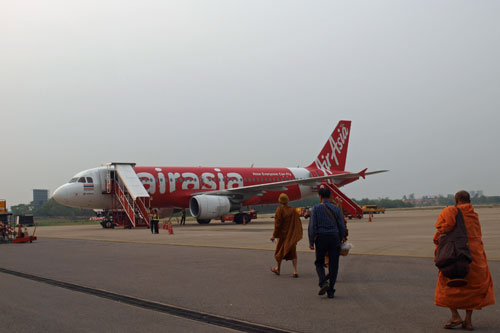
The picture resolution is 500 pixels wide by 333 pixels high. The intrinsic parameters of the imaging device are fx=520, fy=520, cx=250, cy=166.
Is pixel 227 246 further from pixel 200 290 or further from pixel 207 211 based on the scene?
pixel 207 211

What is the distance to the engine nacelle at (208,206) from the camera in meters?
29.1

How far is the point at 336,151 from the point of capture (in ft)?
135

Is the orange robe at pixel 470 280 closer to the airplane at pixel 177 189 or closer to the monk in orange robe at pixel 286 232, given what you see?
the monk in orange robe at pixel 286 232

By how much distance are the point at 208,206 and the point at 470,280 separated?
24338 mm

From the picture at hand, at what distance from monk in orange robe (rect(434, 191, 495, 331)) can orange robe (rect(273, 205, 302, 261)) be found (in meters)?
3.80

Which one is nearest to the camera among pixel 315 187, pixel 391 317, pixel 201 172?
pixel 391 317

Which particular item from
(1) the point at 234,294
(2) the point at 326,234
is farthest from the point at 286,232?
(1) the point at 234,294

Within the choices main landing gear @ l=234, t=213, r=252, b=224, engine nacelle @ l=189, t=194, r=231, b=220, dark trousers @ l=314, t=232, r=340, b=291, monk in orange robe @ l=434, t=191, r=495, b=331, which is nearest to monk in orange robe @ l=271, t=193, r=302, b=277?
dark trousers @ l=314, t=232, r=340, b=291

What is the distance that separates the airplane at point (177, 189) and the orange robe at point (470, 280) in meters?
22.7

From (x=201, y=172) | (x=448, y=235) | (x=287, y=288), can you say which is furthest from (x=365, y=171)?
(x=448, y=235)

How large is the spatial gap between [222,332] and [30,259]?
361 inches

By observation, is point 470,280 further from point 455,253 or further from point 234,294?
point 234,294

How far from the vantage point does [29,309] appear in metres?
6.65

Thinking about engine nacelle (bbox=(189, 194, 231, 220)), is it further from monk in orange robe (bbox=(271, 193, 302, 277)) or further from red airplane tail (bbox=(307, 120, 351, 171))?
monk in orange robe (bbox=(271, 193, 302, 277))
